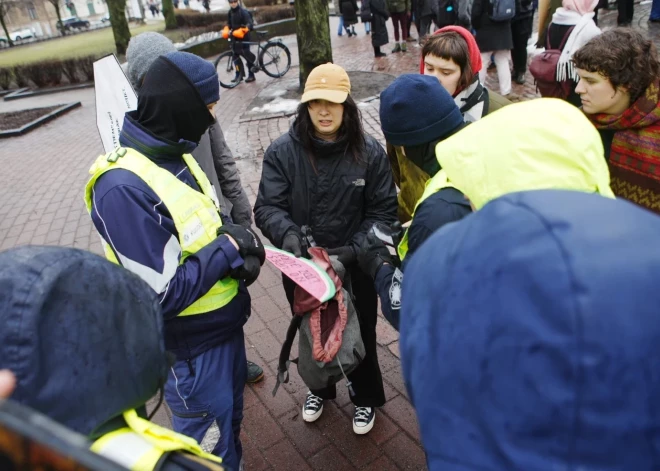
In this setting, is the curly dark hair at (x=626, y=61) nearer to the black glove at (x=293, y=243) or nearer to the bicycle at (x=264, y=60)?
the black glove at (x=293, y=243)

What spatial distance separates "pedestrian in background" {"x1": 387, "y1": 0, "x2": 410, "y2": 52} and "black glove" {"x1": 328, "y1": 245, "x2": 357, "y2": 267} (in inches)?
433

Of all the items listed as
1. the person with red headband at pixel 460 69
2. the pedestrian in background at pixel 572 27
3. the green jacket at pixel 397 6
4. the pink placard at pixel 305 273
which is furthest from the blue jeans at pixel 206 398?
the green jacket at pixel 397 6

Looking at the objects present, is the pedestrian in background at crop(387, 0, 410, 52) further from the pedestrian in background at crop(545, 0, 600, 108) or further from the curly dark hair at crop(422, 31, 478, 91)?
the curly dark hair at crop(422, 31, 478, 91)

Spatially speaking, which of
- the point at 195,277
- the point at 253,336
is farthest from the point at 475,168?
the point at 253,336

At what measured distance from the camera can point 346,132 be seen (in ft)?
7.95

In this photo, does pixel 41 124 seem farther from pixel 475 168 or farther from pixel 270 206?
pixel 475 168

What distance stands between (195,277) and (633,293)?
143cm

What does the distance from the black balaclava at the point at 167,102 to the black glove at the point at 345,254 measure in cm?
84

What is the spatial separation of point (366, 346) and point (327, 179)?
91 centimetres

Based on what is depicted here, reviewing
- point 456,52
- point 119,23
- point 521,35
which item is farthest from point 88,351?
point 119,23

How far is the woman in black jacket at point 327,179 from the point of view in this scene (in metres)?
2.39

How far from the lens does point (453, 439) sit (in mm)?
769

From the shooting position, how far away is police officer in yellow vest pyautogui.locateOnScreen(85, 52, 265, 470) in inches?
65.6

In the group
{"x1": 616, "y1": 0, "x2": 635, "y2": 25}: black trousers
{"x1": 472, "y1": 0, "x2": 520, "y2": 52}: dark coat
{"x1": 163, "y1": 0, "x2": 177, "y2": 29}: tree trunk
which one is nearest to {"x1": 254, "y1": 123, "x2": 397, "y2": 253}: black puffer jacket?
{"x1": 472, "y1": 0, "x2": 520, "y2": 52}: dark coat
